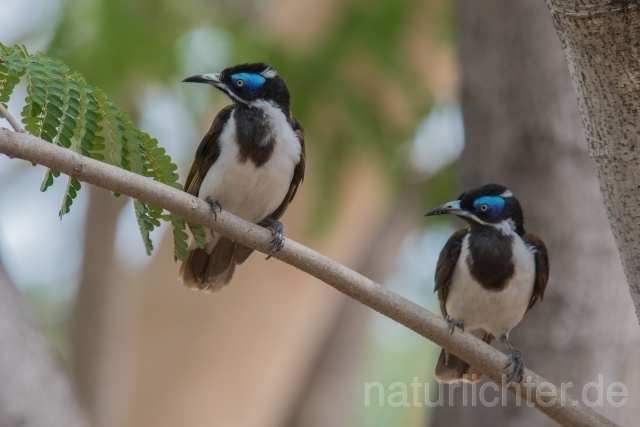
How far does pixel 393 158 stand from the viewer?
790cm

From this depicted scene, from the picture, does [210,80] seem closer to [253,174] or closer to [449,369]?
[253,174]

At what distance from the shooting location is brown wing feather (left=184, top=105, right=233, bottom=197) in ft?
14.9

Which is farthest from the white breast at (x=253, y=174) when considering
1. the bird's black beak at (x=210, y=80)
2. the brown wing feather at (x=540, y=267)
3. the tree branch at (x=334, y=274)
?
the brown wing feather at (x=540, y=267)

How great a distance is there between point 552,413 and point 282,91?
230 centimetres

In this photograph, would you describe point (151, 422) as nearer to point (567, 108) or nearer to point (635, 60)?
point (567, 108)

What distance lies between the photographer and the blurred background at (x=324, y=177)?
5.52 metres

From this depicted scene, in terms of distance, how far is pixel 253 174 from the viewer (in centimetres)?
438

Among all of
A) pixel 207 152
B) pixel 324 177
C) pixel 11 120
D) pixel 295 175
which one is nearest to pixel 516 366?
pixel 295 175

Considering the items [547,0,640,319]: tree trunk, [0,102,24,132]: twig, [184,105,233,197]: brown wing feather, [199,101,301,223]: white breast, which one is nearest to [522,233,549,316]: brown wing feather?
[199,101,301,223]: white breast

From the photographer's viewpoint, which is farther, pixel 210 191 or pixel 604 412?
pixel 604 412

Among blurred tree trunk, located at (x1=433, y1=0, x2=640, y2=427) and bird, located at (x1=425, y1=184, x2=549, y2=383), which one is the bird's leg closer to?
bird, located at (x1=425, y1=184, x2=549, y2=383)

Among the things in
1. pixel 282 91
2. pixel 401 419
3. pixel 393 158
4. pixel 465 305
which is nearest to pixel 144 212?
pixel 282 91

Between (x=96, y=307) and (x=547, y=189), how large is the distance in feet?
16.6

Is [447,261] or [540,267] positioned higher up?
[540,267]
